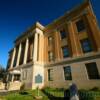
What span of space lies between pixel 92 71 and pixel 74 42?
6.94m

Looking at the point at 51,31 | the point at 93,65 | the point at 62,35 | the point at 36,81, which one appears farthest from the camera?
the point at 51,31

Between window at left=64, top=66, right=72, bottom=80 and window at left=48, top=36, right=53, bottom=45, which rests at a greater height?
window at left=48, top=36, right=53, bottom=45

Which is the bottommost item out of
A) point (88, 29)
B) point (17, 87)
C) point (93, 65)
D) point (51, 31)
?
point (17, 87)

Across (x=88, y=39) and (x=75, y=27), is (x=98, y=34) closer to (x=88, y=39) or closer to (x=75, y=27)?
(x=88, y=39)

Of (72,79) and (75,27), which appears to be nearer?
(72,79)

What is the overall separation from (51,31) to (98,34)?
42.6ft

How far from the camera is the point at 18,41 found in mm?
35594

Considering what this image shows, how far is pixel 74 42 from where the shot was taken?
22.0 metres

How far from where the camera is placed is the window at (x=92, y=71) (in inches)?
700

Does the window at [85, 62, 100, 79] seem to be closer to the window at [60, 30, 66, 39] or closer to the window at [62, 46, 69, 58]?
the window at [62, 46, 69, 58]

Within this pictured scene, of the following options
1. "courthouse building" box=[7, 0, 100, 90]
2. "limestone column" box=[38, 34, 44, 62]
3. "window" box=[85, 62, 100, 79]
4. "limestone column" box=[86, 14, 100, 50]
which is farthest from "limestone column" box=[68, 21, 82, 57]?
"limestone column" box=[38, 34, 44, 62]

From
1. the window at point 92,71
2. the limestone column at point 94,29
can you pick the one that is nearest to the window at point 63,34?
the limestone column at point 94,29

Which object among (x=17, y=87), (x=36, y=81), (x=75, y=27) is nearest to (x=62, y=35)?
(x=75, y=27)

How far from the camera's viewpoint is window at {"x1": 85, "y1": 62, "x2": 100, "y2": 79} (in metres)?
17.8
